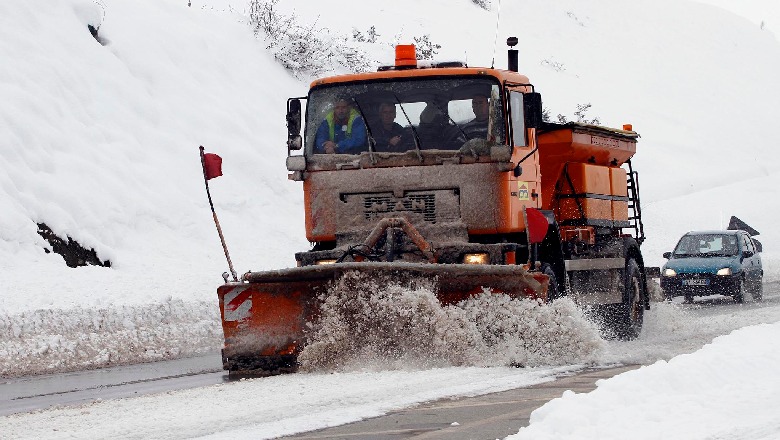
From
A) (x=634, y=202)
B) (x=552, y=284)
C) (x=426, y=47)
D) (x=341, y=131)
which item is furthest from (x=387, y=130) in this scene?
(x=426, y=47)

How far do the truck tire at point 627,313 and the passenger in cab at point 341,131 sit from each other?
4173 mm

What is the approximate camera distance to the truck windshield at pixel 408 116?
39.7ft

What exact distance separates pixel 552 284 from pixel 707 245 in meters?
12.2

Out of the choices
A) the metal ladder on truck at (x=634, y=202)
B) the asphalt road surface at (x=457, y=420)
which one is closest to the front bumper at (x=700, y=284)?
the metal ladder on truck at (x=634, y=202)

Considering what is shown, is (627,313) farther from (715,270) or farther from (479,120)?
(715,270)

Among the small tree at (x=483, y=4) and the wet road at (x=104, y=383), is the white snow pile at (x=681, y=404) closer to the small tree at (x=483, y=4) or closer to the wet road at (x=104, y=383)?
the wet road at (x=104, y=383)

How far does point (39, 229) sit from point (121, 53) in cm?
927

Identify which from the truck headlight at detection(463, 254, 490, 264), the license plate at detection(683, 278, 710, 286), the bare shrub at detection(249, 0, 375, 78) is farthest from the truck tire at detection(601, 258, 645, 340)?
the bare shrub at detection(249, 0, 375, 78)

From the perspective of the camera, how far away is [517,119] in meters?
12.3

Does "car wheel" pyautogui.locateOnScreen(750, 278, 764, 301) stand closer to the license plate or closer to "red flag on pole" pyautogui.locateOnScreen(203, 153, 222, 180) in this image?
the license plate

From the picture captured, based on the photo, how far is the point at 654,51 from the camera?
62.8m

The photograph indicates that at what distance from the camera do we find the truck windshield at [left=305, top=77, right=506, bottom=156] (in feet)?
39.7

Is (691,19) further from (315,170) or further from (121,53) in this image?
(315,170)

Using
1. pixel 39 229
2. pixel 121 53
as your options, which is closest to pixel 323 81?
pixel 39 229
